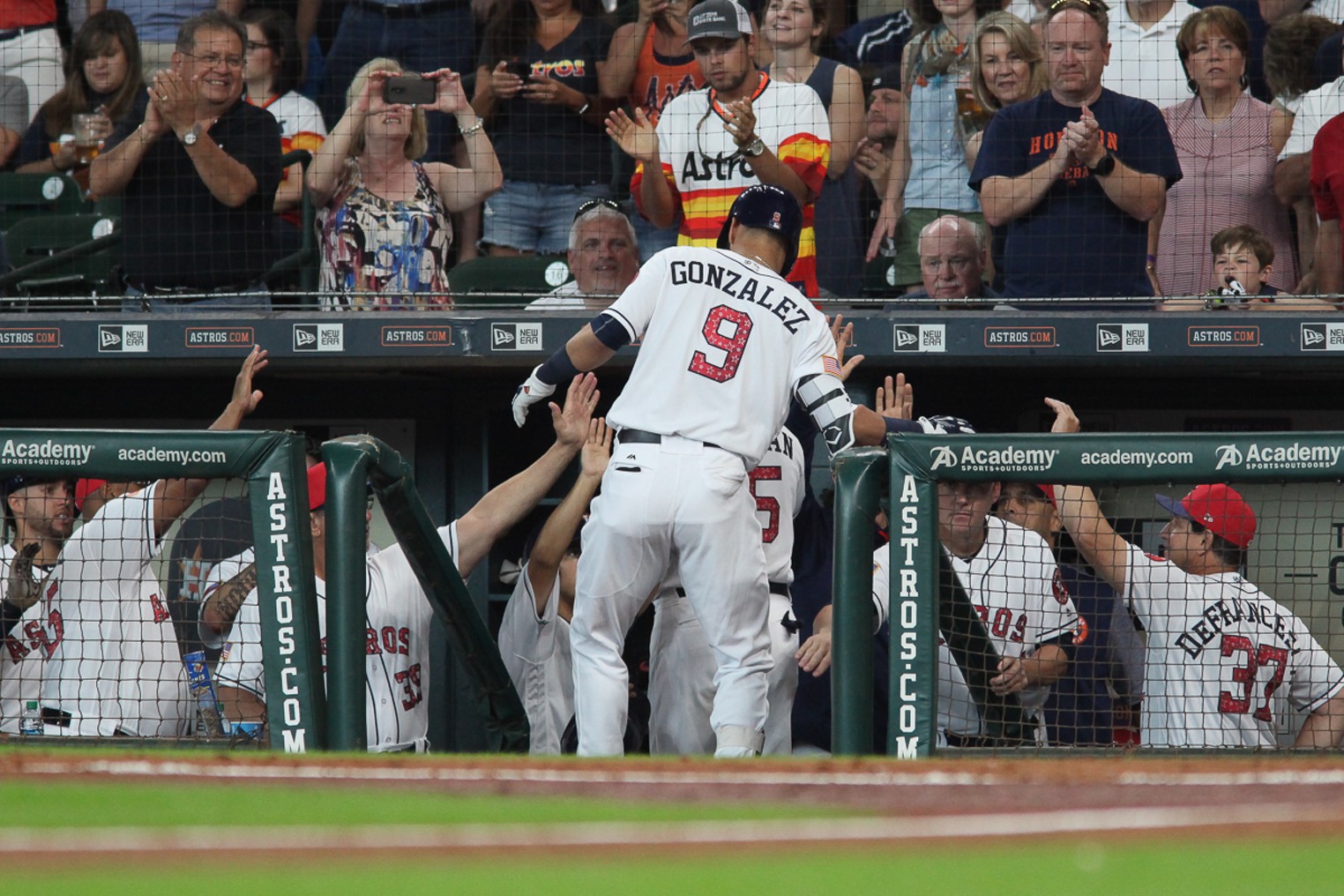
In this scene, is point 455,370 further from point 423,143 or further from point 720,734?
point 720,734

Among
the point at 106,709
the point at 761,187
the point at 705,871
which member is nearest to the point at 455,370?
the point at 761,187

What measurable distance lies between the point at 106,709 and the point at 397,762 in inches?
82.9

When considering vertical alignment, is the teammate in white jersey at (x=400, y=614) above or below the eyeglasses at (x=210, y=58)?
below

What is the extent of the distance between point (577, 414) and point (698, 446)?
64 cm

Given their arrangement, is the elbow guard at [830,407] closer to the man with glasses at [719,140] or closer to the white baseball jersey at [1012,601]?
the white baseball jersey at [1012,601]

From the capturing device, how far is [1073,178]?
244 inches

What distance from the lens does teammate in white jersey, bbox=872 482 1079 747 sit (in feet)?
14.5

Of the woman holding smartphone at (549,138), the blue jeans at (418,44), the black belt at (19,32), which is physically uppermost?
the black belt at (19,32)

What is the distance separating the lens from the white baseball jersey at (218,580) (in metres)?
4.64

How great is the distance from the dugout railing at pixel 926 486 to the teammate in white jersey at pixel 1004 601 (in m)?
0.57

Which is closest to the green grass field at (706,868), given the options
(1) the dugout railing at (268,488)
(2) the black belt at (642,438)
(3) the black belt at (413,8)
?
(1) the dugout railing at (268,488)

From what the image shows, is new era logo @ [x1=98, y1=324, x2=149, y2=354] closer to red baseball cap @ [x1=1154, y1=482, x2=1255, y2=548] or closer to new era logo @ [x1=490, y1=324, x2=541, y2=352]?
new era logo @ [x1=490, y1=324, x2=541, y2=352]

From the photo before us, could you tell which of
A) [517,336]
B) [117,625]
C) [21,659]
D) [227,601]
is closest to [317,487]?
[227,601]

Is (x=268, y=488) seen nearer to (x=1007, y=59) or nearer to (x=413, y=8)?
(x=1007, y=59)
